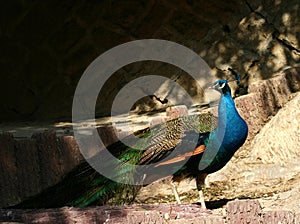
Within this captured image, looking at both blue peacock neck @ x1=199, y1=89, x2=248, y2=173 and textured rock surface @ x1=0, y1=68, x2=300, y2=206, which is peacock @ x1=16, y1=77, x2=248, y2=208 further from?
textured rock surface @ x1=0, y1=68, x2=300, y2=206

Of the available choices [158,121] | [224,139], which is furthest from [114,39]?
[224,139]

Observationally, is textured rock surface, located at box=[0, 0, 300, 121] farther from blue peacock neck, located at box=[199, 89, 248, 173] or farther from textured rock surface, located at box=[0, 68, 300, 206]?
blue peacock neck, located at box=[199, 89, 248, 173]

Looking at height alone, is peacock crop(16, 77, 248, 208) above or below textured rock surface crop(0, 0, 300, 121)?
below

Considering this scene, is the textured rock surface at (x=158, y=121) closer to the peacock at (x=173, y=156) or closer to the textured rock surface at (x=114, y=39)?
the peacock at (x=173, y=156)

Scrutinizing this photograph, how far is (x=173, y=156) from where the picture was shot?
5176 millimetres

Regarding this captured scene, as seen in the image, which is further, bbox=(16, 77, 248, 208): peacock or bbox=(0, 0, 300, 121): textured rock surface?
bbox=(0, 0, 300, 121): textured rock surface

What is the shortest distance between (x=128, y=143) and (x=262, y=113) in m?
1.60

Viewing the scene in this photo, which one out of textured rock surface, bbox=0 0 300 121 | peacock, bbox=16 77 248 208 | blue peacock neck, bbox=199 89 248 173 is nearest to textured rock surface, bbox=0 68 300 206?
peacock, bbox=16 77 248 208

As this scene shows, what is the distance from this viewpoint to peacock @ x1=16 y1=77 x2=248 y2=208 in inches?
204

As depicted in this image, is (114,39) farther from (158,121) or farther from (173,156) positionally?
(173,156)

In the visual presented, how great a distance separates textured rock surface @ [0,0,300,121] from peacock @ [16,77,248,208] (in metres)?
3.66

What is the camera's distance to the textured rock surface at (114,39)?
8.95m

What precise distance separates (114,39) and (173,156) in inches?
177

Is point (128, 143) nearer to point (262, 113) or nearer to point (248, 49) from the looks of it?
point (262, 113)
